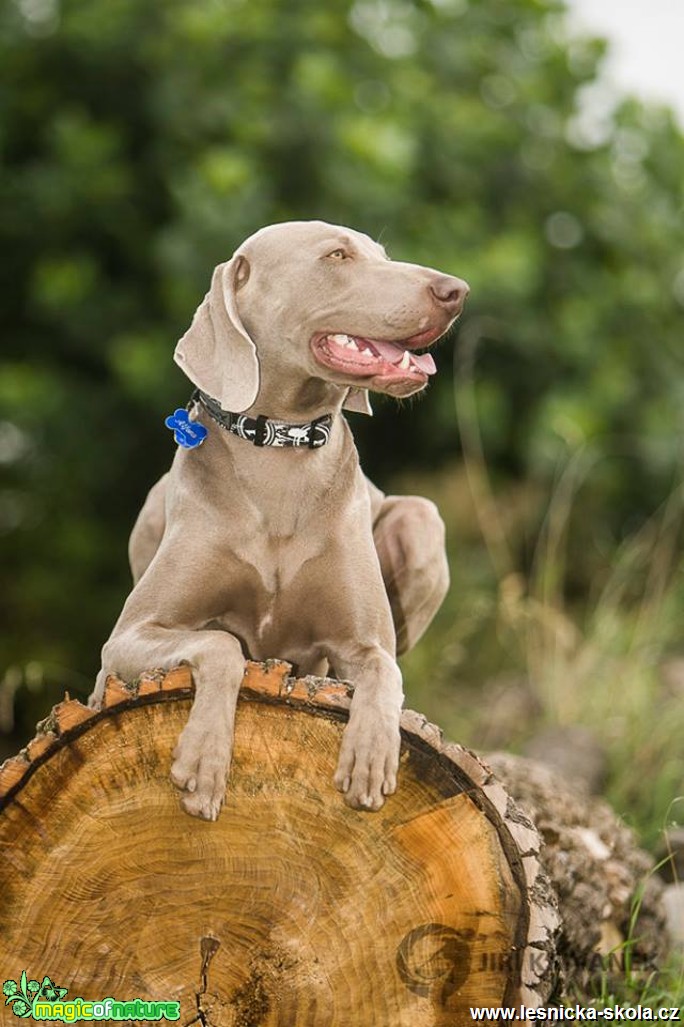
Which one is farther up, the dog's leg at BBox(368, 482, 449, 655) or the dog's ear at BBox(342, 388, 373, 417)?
the dog's ear at BBox(342, 388, 373, 417)

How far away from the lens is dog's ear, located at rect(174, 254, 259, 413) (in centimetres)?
302

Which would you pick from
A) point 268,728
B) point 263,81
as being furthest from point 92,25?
point 268,728

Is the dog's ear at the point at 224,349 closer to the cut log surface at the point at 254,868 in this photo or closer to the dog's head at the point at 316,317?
the dog's head at the point at 316,317

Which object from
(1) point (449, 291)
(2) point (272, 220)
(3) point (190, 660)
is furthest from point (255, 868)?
(2) point (272, 220)

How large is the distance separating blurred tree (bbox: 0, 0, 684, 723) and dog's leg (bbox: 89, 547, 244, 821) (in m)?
4.78

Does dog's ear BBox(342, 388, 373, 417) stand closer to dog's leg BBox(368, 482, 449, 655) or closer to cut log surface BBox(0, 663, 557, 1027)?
dog's leg BBox(368, 482, 449, 655)

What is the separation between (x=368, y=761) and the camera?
9.14 feet

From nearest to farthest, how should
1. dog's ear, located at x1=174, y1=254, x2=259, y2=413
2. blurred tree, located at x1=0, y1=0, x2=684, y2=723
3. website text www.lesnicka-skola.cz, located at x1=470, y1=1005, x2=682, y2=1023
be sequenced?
dog's ear, located at x1=174, y1=254, x2=259, y2=413 → website text www.lesnicka-skola.cz, located at x1=470, y1=1005, x2=682, y2=1023 → blurred tree, located at x1=0, y1=0, x2=684, y2=723

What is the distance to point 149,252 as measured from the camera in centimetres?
860

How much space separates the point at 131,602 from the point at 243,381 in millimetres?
616

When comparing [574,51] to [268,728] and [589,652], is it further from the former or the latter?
[268,728]

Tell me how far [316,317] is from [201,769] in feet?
3.56

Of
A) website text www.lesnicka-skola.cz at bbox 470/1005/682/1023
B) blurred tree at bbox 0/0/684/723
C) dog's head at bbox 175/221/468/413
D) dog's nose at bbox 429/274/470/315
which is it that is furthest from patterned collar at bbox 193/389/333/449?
blurred tree at bbox 0/0/684/723

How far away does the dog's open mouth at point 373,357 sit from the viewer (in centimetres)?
296
